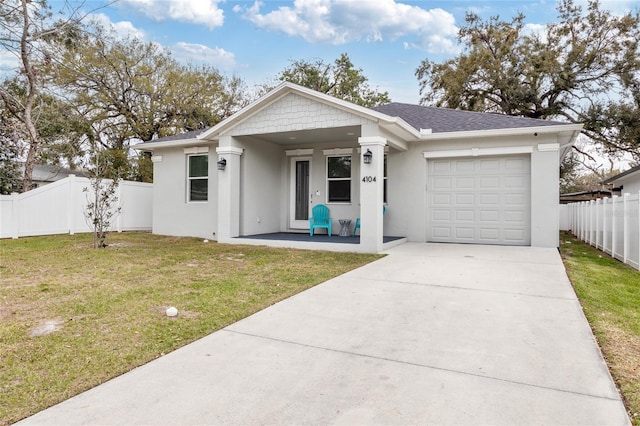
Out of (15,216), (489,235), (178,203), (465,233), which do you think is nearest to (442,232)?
(465,233)

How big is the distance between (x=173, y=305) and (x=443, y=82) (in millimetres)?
20512

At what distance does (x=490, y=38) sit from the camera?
806 inches

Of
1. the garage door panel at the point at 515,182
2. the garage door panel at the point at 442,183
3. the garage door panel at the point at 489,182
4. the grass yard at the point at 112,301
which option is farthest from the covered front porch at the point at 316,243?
the garage door panel at the point at 515,182

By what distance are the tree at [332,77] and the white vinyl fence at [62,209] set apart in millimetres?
14345

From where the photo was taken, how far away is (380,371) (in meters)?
2.73

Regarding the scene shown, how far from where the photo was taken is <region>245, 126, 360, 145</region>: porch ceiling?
9.34 metres

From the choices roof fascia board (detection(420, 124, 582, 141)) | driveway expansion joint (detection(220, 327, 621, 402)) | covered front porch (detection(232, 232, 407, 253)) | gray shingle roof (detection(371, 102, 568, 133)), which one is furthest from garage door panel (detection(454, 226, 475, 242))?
driveway expansion joint (detection(220, 327, 621, 402))

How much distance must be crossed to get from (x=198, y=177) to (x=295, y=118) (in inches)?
167

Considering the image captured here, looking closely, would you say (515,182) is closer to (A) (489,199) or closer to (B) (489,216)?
(A) (489,199)

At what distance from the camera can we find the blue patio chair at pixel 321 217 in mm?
10930

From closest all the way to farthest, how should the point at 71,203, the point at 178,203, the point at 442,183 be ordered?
1. the point at 442,183
2. the point at 71,203
3. the point at 178,203

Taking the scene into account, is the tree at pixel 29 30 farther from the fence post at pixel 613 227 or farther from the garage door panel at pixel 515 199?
the fence post at pixel 613 227

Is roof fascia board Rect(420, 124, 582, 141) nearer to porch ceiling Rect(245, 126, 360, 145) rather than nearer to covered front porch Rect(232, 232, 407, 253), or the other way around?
porch ceiling Rect(245, 126, 360, 145)

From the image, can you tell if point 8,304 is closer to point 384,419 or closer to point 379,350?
point 379,350
